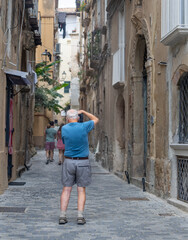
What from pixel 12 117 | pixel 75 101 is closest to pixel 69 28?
pixel 75 101

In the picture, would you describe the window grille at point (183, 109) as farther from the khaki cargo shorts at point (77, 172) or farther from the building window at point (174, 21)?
the khaki cargo shorts at point (77, 172)

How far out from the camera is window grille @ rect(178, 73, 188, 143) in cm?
845

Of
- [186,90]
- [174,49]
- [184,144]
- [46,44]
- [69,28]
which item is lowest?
[184,144]

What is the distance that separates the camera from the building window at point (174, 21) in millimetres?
7984

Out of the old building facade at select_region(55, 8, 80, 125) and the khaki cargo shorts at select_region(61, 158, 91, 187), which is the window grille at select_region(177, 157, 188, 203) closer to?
the khaki cargo shorts at select_region(61, 158, 91, 187)

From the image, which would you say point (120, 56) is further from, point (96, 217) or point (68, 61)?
point (68, 61)

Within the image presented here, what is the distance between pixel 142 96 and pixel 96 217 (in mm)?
6010

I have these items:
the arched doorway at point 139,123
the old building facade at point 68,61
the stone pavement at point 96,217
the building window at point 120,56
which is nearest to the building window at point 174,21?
the stone pavement at point 96,217

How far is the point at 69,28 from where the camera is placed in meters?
74.2

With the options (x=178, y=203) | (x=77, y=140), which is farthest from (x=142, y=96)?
(x=77, y=140)

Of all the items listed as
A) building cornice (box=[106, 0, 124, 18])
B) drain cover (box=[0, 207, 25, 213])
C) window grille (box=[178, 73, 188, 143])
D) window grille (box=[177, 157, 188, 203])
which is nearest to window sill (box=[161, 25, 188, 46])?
window grille (box=[178, 73, 188, 143])

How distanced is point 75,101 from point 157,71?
1742 inches

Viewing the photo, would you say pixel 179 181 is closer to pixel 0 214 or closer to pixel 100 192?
pixel 100 192

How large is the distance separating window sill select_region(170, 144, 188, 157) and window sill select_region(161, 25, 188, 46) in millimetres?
1952
